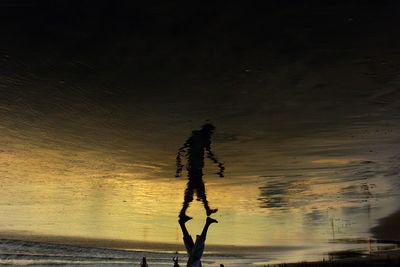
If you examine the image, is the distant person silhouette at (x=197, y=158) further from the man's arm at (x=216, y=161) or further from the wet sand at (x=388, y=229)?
the wet sand at (x=388, y=229)

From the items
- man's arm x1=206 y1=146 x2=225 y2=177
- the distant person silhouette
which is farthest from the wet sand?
man's arm x1=206 y1=146 x2=225 y2=177

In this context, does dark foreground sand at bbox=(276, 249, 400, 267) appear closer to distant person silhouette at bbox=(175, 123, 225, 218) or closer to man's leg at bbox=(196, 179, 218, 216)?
man's leg at bbox=(196, 179, 218, 216)

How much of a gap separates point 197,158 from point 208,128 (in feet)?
6.63

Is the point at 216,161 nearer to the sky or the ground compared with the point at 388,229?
nearer to the sky

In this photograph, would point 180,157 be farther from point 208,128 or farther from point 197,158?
point 208,128

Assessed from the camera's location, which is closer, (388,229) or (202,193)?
(202,193)

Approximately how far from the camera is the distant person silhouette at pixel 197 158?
29.1 feet

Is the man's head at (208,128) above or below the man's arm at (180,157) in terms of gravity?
above

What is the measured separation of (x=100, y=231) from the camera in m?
21.3

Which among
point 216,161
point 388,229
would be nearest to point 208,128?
point 216,161

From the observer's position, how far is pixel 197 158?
10375mm

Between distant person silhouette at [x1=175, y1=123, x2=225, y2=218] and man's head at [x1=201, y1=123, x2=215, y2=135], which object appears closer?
man's head at [x1=201, y1=123, x2=215, y2=135]

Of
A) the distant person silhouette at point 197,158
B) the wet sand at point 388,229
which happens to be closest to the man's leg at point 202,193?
the distant person silhouette at point 197,158

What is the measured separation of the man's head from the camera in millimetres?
8305
